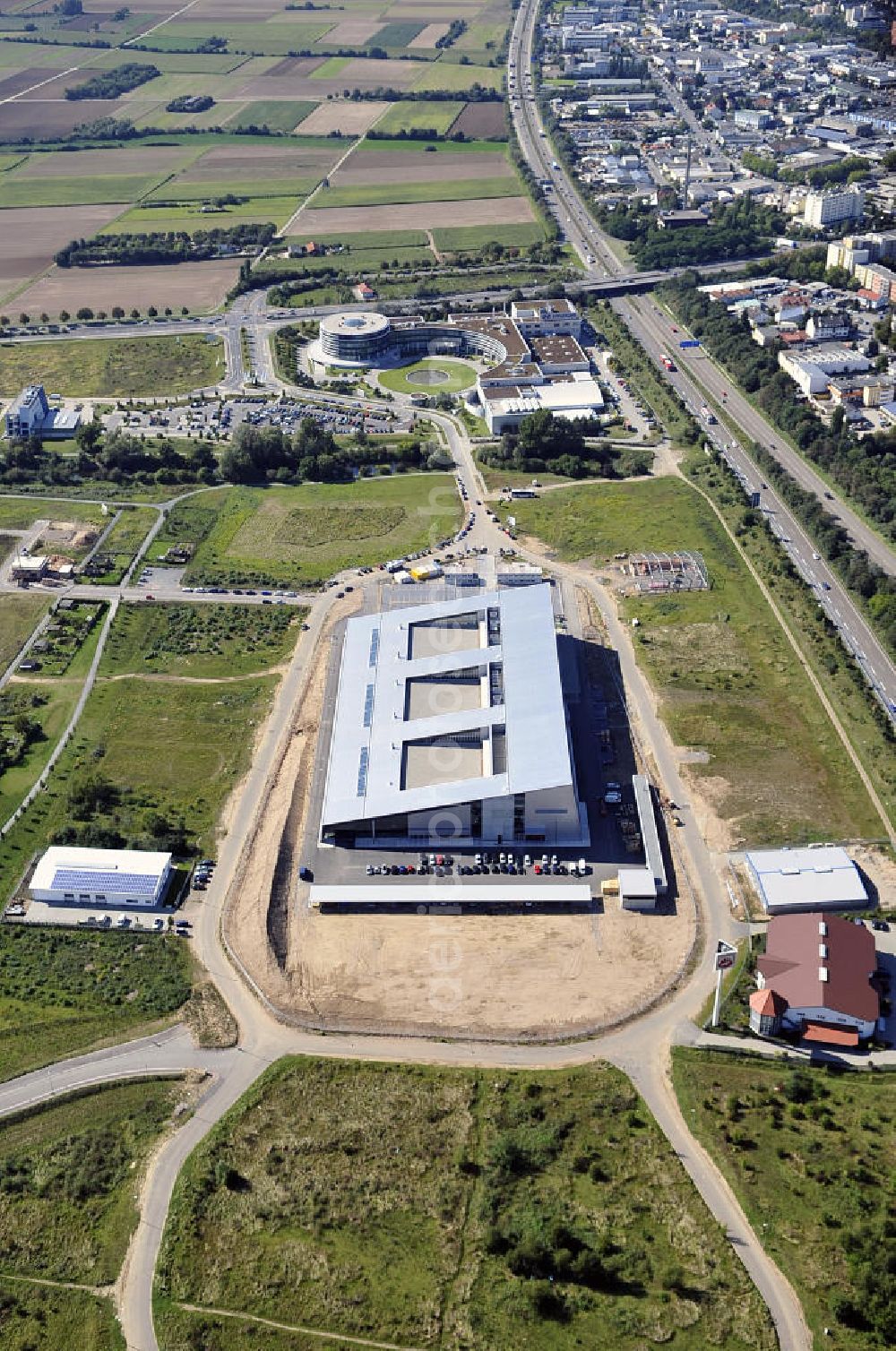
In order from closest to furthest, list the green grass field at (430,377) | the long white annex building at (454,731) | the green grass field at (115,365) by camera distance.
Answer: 1. the long white annex building at (454,731)
2. the green grass field at (430,377)
3. the green grass field at (115,365)

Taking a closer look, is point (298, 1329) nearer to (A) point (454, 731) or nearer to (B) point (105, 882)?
(B) point (105, 882)

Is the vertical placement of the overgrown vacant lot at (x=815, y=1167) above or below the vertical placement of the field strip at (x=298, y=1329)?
below

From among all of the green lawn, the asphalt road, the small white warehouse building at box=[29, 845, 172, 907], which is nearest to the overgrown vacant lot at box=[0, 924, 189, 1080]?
the small white warehouse building at box=[29, 845, 172, 907]

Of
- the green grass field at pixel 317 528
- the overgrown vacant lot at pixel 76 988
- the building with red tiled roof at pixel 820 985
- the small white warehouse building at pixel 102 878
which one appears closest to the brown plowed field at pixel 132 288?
the green grass field at pixel 317 528

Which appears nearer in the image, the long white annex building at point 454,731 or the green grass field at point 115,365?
the long white annex building at point 454,731

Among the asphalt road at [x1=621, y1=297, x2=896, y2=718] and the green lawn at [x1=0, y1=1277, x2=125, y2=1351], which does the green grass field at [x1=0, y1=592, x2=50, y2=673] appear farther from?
the asphalt road at [x1=621, y1=297, x2=896, y2=718]

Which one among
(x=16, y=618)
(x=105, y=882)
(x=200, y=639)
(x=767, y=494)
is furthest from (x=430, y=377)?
(x=105, y=882)

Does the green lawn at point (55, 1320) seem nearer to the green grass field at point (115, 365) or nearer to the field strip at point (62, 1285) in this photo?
the field strip at point (62, 1285)
